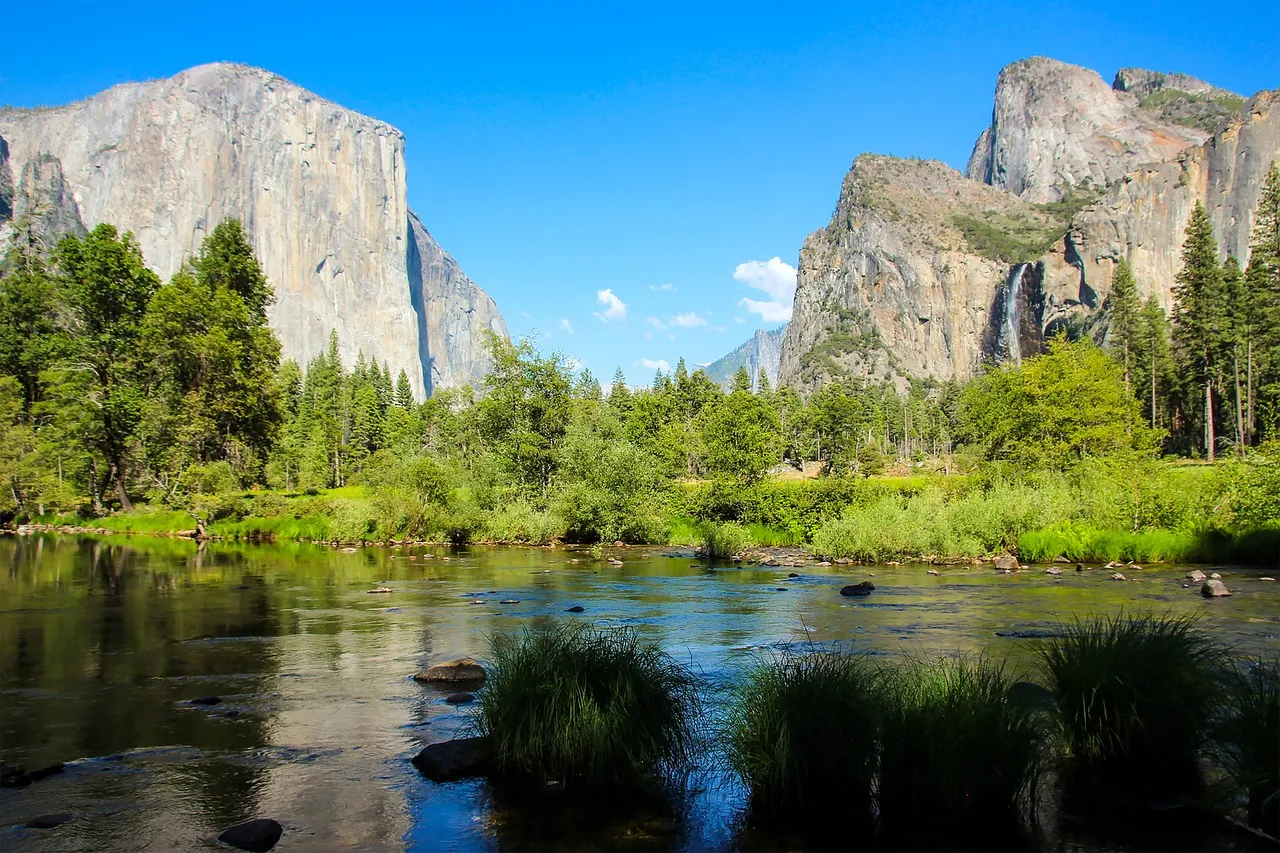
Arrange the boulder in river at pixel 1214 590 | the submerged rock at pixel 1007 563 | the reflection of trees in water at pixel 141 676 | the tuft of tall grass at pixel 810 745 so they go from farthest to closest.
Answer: the submerged rock at pixel 1007 563 → the boulder in river at pixel 1214 590 → the reflection of trees in water at pixel 141 676 → the tuft of tall grass at pixel 810 745

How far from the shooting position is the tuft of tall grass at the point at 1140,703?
8.50 meters

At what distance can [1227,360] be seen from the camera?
76375 mm

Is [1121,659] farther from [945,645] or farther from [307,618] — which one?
[307,618]

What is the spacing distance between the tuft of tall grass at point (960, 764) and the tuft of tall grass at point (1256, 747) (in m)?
1.65

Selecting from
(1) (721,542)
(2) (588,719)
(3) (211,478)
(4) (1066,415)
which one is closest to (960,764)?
(2) (588,719)

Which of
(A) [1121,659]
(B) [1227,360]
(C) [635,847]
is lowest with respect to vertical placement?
(C) [635,847]

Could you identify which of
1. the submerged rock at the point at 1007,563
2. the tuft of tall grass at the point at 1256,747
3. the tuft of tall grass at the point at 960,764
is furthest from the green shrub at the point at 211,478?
the tuft of tall grass at the point at 1256,747

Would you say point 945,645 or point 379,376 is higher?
point 379,376

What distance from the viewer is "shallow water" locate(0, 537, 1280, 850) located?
8.12 m

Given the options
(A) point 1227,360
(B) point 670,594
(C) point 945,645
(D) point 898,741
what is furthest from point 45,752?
(A) point 1227,360

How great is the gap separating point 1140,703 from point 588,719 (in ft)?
19.3

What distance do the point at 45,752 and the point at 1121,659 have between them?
12892 mm

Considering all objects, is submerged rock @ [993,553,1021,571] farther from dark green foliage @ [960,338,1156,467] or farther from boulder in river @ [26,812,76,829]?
boulder in river @ [26,812,76,829]

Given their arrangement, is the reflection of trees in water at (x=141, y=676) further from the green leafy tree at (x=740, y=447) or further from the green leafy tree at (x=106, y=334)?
the green leafy tree at (x=106, y=334)
